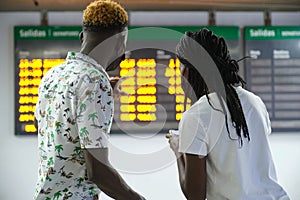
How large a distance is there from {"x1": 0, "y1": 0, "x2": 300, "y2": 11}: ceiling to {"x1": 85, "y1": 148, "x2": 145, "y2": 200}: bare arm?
1794mm

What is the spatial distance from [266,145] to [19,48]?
7.02 ft

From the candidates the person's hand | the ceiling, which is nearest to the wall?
the ceiling

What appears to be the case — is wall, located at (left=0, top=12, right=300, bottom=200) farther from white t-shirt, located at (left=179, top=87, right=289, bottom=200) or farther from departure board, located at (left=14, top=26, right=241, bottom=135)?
white t-shirt, located at (left=179, top=87, right=289, bottom=200)

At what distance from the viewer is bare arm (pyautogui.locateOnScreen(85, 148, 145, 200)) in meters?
1.25

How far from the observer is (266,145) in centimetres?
127

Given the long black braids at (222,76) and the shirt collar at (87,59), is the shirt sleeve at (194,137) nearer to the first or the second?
the long black braids at (222,76)

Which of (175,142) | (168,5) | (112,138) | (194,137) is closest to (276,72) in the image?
(168,5)

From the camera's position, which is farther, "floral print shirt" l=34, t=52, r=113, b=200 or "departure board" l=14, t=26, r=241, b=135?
"departure board" l=14, t=26, r=241, b=135

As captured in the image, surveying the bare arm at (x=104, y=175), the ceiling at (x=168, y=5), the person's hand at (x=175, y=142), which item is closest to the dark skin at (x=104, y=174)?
the bare arm at (x=104, y=175)

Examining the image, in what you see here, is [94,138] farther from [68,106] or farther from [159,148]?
[159,148]

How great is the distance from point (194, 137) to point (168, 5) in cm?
197

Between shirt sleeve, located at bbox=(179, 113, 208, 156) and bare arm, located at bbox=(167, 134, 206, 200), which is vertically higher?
shirt sleeve, located at bbox=(179, 113, 208, 156)

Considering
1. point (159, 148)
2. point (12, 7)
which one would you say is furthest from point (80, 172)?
point (12, 7)

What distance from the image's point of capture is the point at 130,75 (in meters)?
3.05
